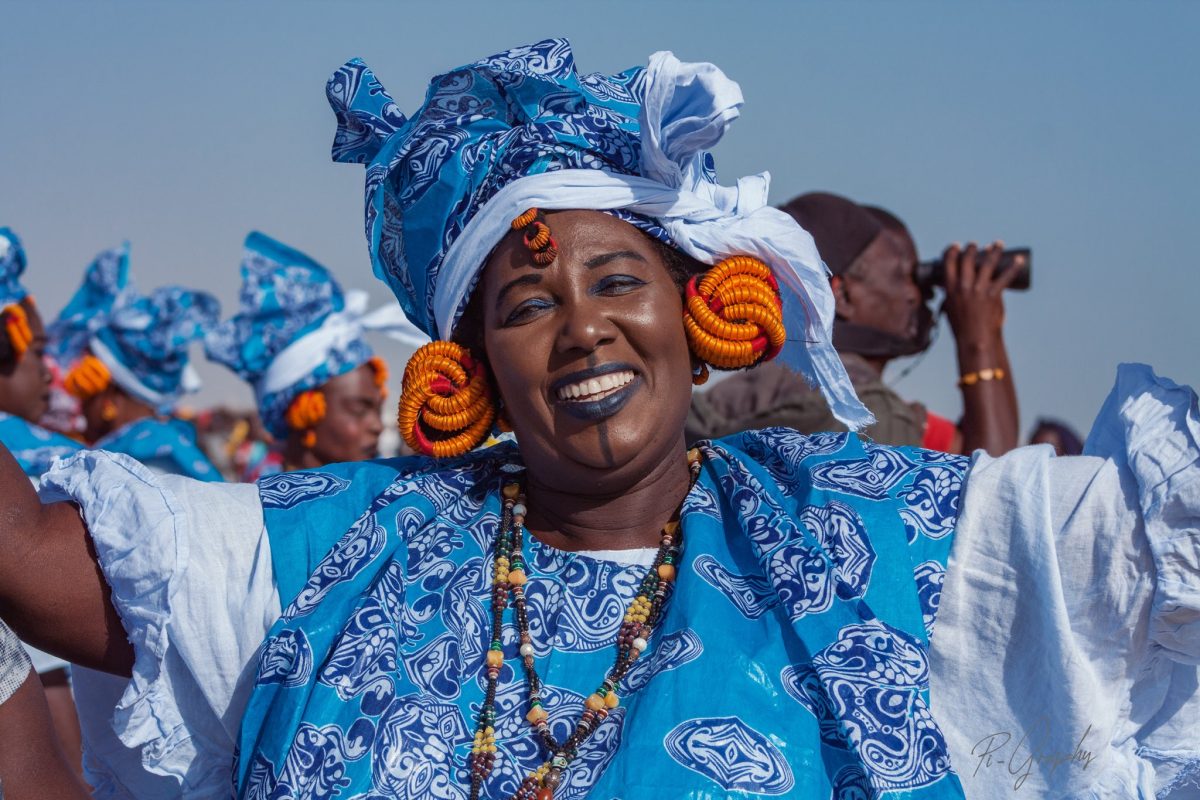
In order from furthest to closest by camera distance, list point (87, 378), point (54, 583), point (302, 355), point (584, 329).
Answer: point (87, 378) < point (302, 355) < point (584, 329) < point (54, 583)

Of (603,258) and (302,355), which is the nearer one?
(603,258)

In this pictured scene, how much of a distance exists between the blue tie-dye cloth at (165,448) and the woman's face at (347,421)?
27.6 inches

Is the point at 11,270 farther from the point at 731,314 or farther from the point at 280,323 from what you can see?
the point at 731,314

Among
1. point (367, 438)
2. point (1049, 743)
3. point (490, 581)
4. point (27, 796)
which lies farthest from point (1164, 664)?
point (367, 438)

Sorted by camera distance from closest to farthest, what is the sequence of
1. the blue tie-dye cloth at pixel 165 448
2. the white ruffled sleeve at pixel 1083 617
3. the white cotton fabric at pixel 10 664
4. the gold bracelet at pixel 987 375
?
the white cotton fabric at pixel 10 664, the white ruffled sleeve at pixel 1083 617, the gold bracelet at pixel 987 375, the blue tie-dye cloth at pixel 165 448

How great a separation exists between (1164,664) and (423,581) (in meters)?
1.48

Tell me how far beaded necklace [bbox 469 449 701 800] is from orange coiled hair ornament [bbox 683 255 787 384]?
1.21ft

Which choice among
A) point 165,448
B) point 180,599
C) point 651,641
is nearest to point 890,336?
point 651,641

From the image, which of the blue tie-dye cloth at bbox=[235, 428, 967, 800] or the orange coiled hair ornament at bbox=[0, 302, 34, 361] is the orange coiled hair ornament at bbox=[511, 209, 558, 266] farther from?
the orange coiled hair ornament at bbox=[0, 302, 34, 361]

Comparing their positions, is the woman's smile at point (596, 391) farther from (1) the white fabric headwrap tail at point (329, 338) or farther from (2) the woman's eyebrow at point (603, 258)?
(1) the white fabric headwrap tail at point (329, 338)

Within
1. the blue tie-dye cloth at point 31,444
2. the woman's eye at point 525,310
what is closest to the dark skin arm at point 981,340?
the woman's eye at point 525,310

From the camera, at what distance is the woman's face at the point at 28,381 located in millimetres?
6391

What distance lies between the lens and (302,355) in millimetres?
6812

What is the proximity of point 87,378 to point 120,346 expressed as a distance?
0.82 ft
